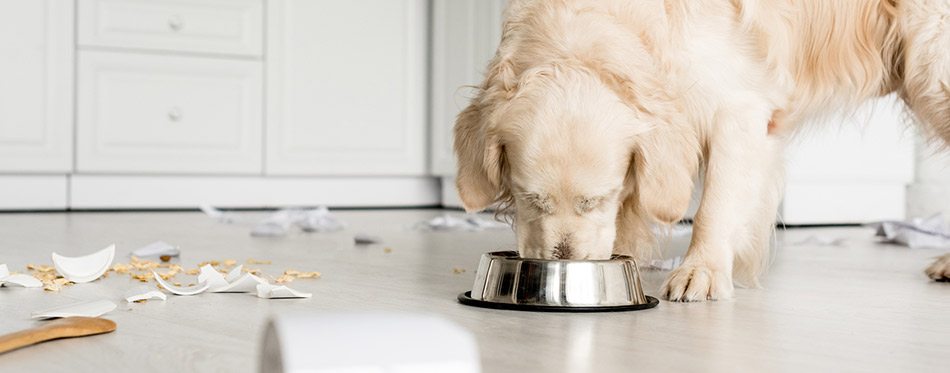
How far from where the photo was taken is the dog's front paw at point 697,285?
1.78m

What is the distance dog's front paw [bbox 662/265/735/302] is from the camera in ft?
5.85

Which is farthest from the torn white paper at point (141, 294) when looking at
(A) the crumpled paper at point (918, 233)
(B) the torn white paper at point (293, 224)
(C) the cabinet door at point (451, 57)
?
(C) the cabinet door at point (451, 57)

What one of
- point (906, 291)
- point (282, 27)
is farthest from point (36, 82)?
point (906, 291)

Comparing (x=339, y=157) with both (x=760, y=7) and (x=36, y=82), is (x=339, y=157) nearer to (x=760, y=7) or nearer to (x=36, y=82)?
(x=36, y=82)

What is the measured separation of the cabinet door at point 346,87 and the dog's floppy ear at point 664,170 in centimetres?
348

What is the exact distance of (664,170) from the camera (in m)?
1.79

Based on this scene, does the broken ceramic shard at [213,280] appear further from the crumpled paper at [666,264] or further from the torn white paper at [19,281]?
the crumpled paper at [666,264]

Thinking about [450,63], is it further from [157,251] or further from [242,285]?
[242,285]

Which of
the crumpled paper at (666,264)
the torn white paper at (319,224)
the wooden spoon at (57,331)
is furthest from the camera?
the torn white paper at (319,224)

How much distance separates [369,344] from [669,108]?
120cm

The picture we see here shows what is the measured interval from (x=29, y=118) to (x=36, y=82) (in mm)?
174

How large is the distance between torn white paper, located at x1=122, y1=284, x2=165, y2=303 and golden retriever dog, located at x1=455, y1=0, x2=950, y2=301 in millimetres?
624

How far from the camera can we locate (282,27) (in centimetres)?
498

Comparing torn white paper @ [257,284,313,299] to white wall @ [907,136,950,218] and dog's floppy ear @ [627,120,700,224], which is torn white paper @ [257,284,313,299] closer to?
dog's floppy ear @ [627,120,700,224]
